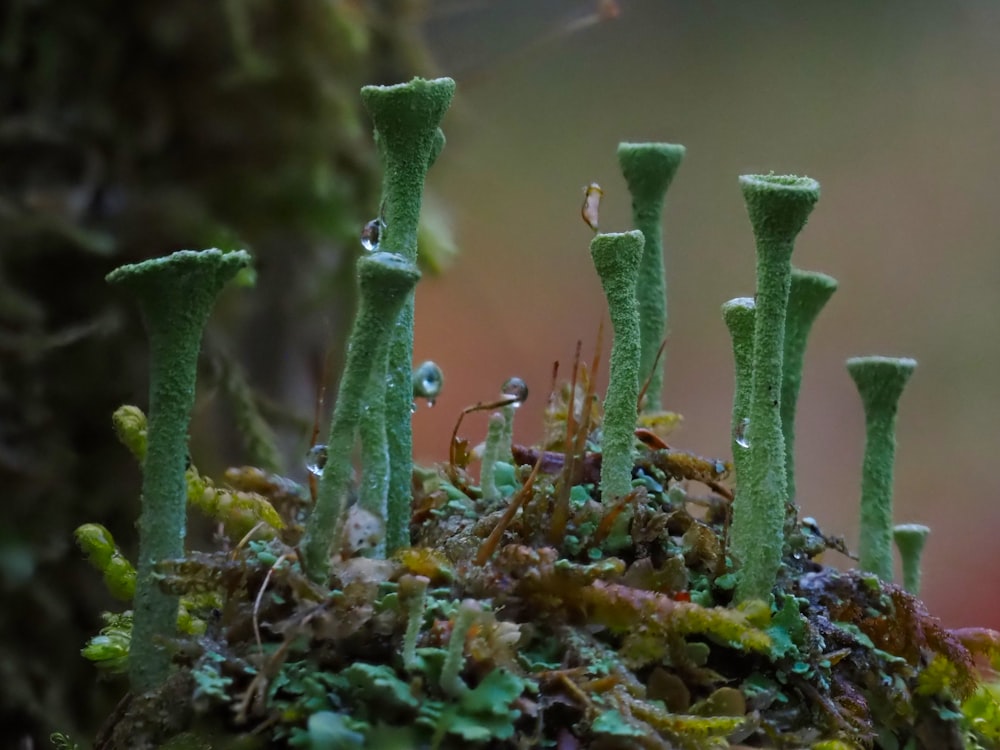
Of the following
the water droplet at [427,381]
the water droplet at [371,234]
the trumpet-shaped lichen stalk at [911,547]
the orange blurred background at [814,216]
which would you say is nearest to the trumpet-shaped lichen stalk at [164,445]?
the water droplet at [371,234]

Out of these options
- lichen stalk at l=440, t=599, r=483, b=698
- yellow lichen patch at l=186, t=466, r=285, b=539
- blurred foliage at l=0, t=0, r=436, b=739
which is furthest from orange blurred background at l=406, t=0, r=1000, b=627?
lichen stalk at l=440, t=599, r=483, b=698

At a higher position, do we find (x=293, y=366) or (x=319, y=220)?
(x=319, y=220)

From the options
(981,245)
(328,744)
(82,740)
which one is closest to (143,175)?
(82,740)

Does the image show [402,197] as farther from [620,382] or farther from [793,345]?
[793,345]

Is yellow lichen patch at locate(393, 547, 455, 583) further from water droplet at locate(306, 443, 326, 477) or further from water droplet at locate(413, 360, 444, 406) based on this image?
water droplet at locate(413, 360, 444, 406)

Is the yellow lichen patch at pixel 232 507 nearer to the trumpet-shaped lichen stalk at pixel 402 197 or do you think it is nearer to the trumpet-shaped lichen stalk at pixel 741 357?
the trumpet-shaped lichen stalk at pixel 402 197

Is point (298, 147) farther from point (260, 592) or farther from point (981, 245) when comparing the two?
point (981, 245)
